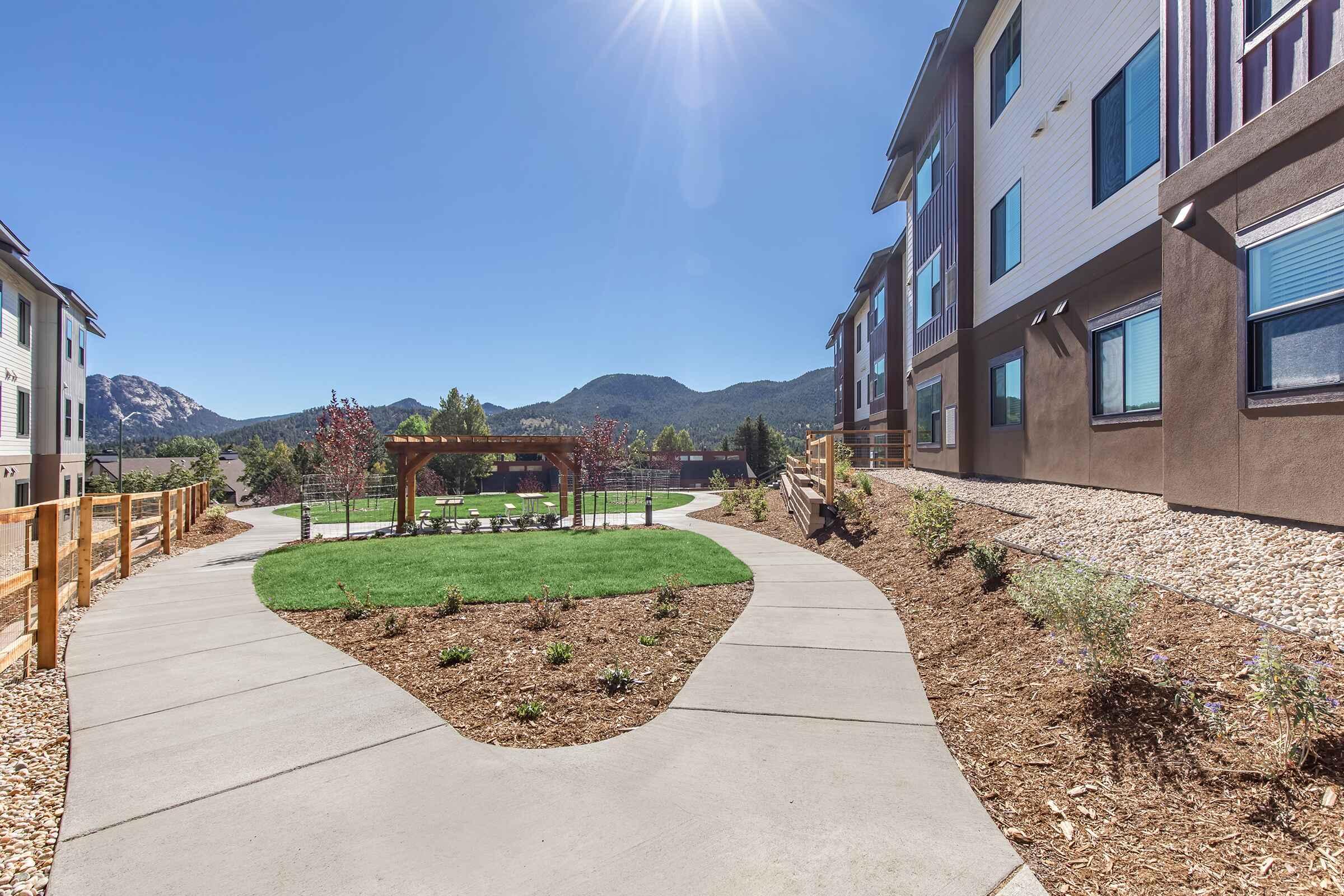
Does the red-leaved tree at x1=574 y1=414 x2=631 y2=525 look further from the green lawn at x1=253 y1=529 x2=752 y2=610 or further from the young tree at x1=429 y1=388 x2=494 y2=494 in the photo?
the young tree at x1=429 y1=388 x2=494 y2=494

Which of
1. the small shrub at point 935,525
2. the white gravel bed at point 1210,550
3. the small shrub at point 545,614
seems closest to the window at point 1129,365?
the white gravel bed at point 1210,550

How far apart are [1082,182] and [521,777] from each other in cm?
1213

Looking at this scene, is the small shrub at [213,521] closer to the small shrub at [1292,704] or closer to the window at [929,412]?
the window at [929,412]

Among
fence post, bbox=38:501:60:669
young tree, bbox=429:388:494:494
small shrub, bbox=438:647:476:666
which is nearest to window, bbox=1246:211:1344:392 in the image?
small shrub, bbox=438:647:476:666

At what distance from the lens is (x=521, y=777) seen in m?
3.12

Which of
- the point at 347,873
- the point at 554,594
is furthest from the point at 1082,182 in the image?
the point at 347,873

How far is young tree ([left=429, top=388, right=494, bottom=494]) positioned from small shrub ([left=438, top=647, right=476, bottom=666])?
33.2 meters

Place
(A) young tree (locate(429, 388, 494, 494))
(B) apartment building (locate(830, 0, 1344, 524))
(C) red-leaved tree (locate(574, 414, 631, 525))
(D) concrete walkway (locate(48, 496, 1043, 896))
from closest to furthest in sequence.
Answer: (D) concrete walkway (locate(48, 496, 1043, 896)), (B) apartment building (locate(830, 0, 1344, 524)), (C) red-leaved tree (locate(574, 414, 631, 525)), (A) young tree (locate(429, 388, 494, 494))

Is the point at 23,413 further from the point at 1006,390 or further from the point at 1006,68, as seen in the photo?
the point at 1006,68

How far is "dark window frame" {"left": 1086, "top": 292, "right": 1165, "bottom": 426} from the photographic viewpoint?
7.93 m

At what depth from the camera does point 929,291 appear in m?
17.2

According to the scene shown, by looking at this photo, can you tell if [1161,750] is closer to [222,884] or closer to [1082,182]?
[222,884]

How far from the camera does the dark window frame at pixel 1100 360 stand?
7.93 meters

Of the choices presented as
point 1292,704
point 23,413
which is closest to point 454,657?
point 1292,704
